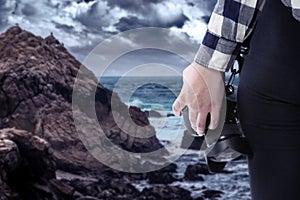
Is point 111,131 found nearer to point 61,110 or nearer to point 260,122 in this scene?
point 61,110

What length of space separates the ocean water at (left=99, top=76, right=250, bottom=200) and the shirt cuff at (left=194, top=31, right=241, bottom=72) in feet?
3.58

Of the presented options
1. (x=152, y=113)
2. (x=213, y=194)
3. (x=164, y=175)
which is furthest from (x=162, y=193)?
(x=152, y=113)

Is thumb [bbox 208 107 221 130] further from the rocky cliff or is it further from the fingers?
the rocky cliff

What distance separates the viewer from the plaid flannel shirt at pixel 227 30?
21.3 inches

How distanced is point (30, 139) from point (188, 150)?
0.58m

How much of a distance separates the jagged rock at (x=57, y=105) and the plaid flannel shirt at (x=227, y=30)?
1.20 meters

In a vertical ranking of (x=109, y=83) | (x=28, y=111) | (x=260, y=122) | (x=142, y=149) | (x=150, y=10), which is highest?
(x=260, y=122)

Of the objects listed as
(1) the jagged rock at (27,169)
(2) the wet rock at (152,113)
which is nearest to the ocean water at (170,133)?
(2) the wet rock at (152,113)

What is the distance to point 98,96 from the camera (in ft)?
5.86

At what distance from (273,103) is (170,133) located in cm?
121

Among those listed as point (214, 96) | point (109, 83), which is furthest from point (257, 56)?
point (109, 83)

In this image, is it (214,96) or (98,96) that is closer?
(214,96)

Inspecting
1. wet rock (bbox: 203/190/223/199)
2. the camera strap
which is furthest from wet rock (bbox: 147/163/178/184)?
the camera strap

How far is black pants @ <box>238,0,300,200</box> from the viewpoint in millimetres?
551
